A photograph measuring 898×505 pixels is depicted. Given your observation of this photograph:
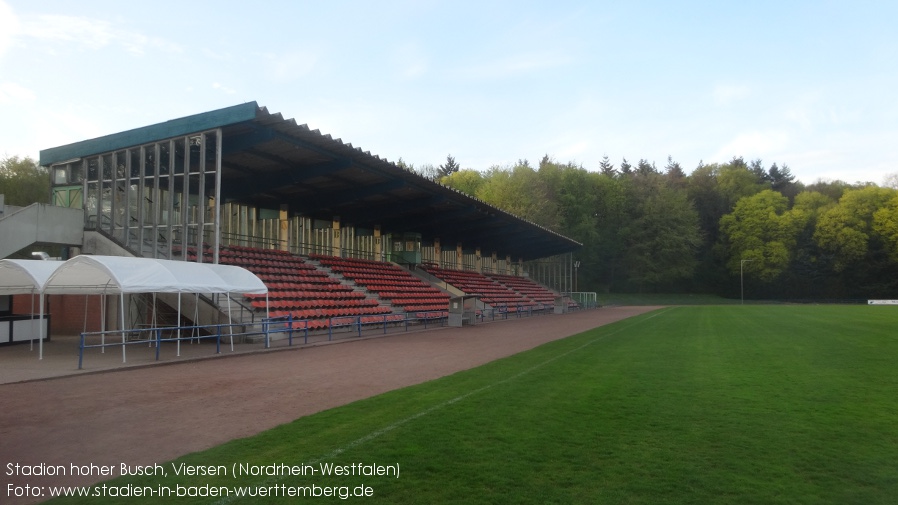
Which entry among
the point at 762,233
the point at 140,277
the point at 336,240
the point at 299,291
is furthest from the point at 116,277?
the point at 762,233

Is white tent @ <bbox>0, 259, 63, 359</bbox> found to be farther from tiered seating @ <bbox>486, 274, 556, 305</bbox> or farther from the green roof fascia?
tiered seating @ <bbox>486, 274, 556, 305</bbox>

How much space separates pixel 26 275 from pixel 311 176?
11667mm

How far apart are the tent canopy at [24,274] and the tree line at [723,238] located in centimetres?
6101

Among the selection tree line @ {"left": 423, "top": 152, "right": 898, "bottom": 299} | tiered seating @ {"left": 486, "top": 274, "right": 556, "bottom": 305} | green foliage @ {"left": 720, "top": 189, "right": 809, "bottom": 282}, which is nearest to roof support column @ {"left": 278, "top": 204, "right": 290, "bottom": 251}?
tiered seating @ {"left": 486, "top": 274, "right": 556, "bottom": 305}

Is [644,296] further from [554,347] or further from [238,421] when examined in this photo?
[238,421]

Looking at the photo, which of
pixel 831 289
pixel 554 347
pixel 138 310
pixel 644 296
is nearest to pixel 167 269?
pixel 138 310

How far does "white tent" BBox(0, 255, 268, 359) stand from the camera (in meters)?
14.9

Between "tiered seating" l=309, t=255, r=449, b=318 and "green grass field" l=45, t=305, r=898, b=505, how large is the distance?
62.2 feet

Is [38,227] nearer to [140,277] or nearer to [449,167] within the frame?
[140,277]

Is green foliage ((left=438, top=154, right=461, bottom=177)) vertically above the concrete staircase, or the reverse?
green foliage ((left=438, top=154, right=461, bottom=177))

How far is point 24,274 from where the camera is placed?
634 inches

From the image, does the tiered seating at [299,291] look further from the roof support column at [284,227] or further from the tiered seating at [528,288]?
the tiered seating at [528,288]

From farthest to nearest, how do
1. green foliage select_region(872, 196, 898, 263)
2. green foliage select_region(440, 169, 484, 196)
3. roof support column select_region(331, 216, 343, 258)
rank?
green foliage select_region(440, 169, 484, 196), green foliage select_region(872, 196, 898, 263), roof support column select_region(331, 216, 343, 258)

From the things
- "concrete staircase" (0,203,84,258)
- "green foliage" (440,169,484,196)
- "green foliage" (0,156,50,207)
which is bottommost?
"concrete staircase" (0,203,84,258)
